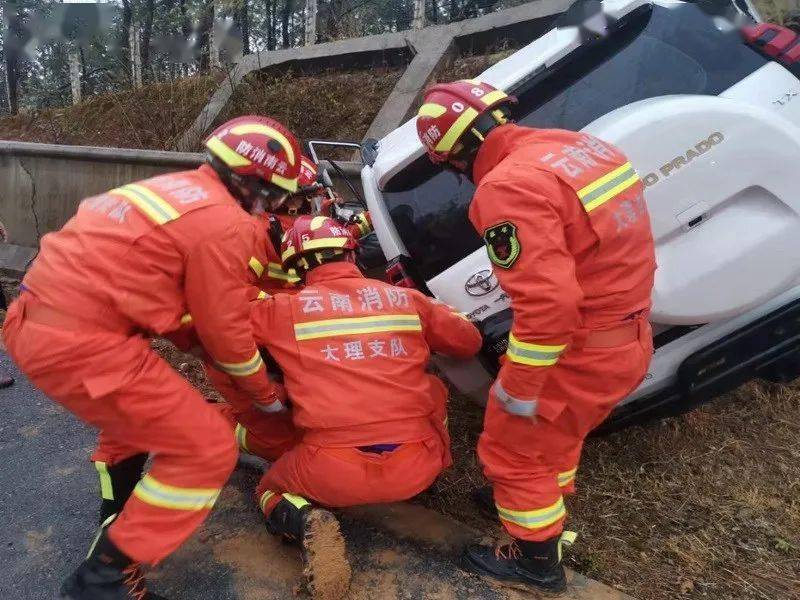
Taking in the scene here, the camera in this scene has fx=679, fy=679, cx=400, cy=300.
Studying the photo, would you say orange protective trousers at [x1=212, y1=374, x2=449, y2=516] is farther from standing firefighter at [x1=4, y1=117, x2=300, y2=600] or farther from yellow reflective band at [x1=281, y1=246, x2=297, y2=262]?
yellow reflective band at [x1=281, y1=246, x2=297, y2=262]

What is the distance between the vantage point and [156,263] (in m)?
2.24

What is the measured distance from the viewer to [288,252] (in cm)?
281

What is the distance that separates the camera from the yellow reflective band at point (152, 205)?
88.6 inches

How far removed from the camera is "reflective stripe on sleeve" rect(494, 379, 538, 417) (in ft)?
7.74

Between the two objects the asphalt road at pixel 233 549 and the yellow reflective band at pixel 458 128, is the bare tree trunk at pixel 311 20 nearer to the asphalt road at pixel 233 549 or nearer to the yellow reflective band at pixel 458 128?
the asphalt road at pixel 233 549

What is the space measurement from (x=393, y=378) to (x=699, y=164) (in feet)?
4.76

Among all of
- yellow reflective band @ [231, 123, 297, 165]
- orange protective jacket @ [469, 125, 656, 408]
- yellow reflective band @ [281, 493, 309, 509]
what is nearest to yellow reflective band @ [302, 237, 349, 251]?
yellow reflective band @ [231, 123, 297, 165]

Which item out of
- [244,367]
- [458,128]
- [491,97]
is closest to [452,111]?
[458,128]

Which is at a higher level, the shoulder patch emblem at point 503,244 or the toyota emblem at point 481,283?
the shoulder patch emblem at point 503,244

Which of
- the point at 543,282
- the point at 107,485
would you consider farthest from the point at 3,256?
the point at 543,282

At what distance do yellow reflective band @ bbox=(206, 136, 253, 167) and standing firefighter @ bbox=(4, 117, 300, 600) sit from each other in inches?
4.6

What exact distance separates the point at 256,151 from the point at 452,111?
0.74 m

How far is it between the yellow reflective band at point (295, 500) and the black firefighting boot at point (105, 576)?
22.1 inches

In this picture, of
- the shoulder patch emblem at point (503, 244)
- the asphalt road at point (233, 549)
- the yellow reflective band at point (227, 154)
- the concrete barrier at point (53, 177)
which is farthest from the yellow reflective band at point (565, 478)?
the concrete barrier at point (53, 177)
